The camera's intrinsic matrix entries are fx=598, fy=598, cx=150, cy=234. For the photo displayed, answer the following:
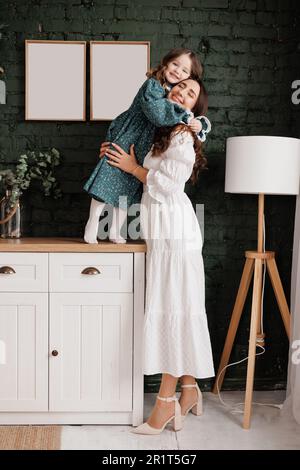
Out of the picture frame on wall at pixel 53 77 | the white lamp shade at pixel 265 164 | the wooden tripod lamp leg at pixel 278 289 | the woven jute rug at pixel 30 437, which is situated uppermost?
the picture frame on wall at pixel 53 77

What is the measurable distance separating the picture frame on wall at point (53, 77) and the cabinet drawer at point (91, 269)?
0.88 metres

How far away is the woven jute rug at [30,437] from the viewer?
2760 millimetres

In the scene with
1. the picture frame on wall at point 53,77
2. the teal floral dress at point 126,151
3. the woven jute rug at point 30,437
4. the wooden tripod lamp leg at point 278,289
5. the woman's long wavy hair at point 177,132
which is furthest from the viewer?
the picture frame on wall at point 53,77

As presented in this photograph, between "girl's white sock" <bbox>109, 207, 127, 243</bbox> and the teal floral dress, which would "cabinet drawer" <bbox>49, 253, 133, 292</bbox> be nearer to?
"girl's white sock" <bbox>109, 207, 127, 243</bbox>

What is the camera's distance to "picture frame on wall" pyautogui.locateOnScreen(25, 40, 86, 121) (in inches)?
130

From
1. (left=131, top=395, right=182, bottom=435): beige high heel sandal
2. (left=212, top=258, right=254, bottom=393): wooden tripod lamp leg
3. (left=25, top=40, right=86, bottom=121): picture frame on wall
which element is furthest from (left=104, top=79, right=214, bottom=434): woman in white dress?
(left=25, top=40, right=86, bottom=121): picture frame on wall

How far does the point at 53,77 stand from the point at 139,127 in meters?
0.66

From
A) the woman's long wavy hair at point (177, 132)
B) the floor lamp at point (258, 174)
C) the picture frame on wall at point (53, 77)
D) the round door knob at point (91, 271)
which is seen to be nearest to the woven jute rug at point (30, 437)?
the round door knob at point (91, 271)

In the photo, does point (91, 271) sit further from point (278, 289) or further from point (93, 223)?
point (278, 289)

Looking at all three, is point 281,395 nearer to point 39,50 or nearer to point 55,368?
point 55,368

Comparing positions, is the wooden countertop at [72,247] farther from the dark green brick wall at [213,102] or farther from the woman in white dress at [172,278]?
the dark green brick wall at [213,102]

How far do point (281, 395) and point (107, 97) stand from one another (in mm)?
1986

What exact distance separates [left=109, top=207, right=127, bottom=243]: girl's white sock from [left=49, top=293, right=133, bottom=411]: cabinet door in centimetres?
29

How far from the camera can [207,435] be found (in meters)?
2.91
